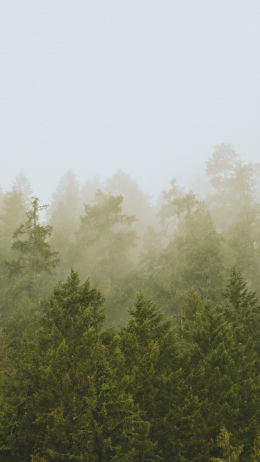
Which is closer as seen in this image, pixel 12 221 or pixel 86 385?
pixel 86 385

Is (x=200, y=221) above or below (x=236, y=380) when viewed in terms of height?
above

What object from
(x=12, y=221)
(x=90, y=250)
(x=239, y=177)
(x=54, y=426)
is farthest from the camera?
(x=239, y=177)

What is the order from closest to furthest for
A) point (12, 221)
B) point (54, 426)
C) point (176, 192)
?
1. point (54, 426)
2. point (12, 221)
3. point (176, 192)

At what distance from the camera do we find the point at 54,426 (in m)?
14.9

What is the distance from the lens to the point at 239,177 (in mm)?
52656

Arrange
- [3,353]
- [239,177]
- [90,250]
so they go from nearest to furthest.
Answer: [3,353], [90,250], [239,177]

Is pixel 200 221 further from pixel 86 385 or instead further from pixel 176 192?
pixel 86 385

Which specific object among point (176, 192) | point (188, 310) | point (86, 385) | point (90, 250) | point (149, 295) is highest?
Answer: point (176, 192)

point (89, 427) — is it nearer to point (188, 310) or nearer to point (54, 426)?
point (54, 426)

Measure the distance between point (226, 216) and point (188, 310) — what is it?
115 feet

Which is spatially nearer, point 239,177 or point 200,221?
point 200,221

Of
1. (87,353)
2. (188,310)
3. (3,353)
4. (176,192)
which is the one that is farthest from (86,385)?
(176,192)

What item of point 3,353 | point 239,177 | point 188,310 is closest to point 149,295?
point 188,310

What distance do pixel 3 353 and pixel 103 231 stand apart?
18828 millimetres
